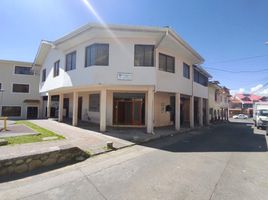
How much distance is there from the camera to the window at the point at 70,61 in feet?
51.5

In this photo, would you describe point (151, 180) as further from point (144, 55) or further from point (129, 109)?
point (129, 109)

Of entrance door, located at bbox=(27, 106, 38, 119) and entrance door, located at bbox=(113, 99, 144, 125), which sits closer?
entrance door, located at bbox=(113, 99, 144, 125)

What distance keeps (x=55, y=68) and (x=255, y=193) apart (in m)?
18.8

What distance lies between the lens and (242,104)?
68875mm

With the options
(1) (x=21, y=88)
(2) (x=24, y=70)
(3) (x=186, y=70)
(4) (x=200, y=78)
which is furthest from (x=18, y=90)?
(4) (x=200, y=78)

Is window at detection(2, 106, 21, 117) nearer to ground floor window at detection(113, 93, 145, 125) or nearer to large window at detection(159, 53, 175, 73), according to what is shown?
ground floor window at detection(113, 93, 145, 125)

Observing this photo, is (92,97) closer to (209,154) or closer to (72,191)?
(209,154)

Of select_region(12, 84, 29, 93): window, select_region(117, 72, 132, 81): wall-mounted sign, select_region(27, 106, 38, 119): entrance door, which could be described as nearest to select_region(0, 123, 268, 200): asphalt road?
select_region(117, 72, 132, 81): wall-mounted sign

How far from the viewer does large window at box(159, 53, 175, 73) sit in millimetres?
14922

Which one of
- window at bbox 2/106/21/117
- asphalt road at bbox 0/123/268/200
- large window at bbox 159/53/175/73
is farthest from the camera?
window at bbox 2/106/21/117

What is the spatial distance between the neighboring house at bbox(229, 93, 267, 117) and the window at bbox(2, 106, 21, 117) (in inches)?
2363

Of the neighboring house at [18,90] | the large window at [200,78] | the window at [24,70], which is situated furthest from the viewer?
the window at [24,70]

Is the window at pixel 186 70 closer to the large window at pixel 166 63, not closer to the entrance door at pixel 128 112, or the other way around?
the large window at pixel 166 63

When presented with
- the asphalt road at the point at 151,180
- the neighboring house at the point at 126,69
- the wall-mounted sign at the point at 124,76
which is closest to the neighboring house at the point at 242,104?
the neighboring house at the point at 126,69
